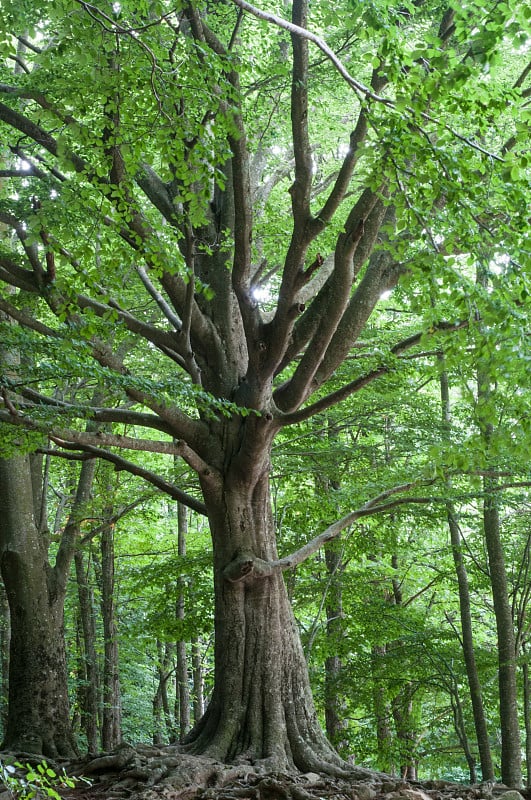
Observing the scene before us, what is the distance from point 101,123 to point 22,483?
14.8ft

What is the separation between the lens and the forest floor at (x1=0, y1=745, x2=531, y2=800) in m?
5.54

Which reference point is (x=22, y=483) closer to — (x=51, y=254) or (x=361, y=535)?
(x=51, y=254)

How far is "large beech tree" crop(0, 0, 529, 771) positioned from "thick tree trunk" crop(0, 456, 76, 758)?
1480 millimetres

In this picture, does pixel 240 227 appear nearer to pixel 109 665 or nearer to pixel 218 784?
pixel 218 784

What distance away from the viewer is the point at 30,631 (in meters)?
7.99

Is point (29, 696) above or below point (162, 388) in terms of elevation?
below

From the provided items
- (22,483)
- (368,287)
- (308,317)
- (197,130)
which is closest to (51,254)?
(197,130)

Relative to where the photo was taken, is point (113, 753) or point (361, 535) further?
point (361, 535)

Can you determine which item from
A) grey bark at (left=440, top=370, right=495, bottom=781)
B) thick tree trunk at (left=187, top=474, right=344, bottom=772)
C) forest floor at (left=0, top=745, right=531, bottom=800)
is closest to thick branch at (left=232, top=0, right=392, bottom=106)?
thick tree trunk at (left=187, top=474, right=344, bottom=772)

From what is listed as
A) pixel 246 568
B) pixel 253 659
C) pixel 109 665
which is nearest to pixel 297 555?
pixel 246 568

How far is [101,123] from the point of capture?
5.30 m

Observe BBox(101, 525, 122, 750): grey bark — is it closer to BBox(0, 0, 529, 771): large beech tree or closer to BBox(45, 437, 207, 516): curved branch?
BBox(45, 437, 207, 516): curved branch

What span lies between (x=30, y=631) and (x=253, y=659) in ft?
8.57

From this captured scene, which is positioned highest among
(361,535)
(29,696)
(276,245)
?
(276,245)
